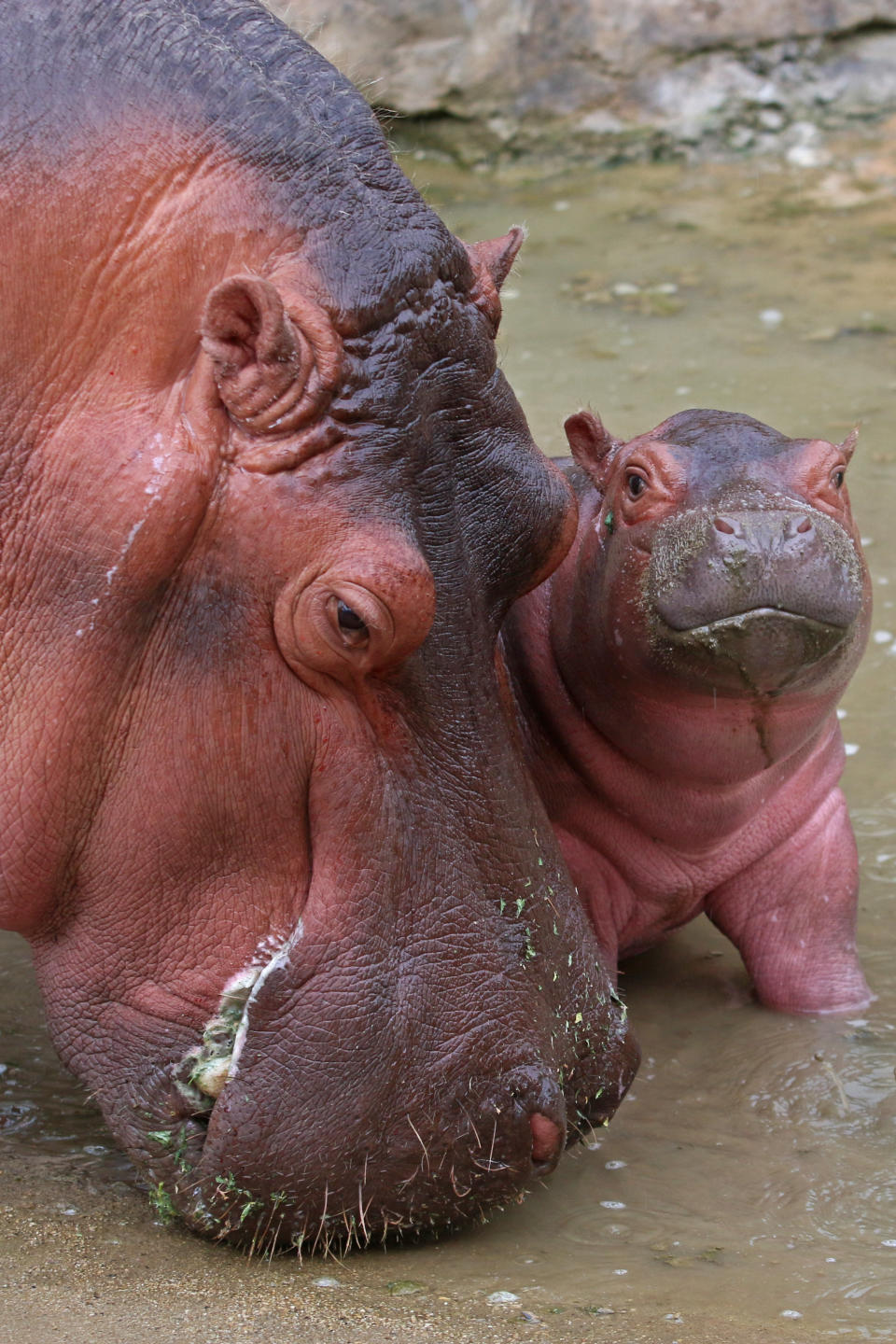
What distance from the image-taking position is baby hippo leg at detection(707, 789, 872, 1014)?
3881mm

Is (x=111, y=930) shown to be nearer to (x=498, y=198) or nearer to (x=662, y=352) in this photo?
(x=662, y=352)

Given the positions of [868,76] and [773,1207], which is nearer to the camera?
[773,1207]

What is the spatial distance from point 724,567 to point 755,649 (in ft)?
0.52

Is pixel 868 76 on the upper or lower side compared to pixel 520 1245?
upper

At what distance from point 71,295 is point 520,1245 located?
1602mm

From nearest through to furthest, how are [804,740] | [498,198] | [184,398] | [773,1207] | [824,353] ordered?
[184,398] < [773,1207] < [804,740] < [824,353] < [498,198]

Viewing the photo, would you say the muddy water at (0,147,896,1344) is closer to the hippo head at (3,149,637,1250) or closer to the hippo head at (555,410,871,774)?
the hippo head at (3,149,637,1250)

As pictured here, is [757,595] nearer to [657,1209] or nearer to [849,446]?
[849,446]

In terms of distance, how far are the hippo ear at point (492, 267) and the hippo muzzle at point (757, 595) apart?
2.05 feet

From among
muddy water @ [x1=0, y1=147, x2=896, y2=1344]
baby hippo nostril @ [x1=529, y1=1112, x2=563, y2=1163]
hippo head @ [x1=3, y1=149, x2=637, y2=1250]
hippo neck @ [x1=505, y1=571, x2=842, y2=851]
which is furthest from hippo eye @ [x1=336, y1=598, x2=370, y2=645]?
hippo neck @ [x1=505, y1=571, x2=842, y2=851]

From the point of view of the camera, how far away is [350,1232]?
8.63ft

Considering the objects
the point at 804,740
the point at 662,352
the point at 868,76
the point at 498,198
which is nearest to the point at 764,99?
the point at 868,76

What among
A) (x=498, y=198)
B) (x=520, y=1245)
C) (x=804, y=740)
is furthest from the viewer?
(x=498, y=198)

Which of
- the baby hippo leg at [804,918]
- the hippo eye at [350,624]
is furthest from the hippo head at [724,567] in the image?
the hippo eye at [350,624]
